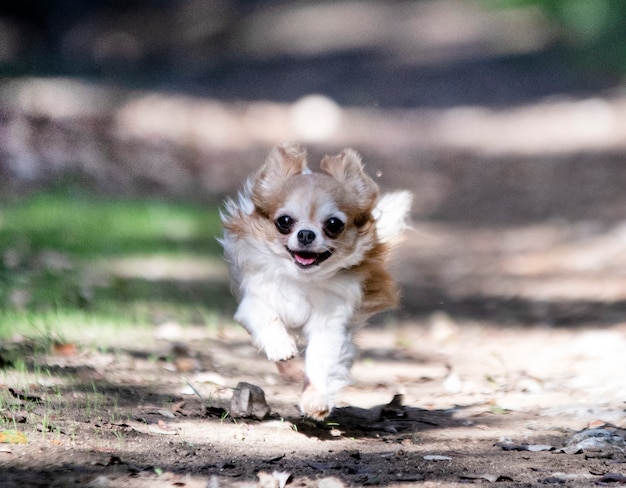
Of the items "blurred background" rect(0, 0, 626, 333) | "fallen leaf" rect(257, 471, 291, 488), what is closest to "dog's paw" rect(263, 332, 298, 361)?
"fallen leaf" rect(257, 471, 291, 488)

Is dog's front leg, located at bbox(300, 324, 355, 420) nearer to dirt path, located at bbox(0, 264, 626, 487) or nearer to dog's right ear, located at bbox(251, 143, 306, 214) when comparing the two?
dirt path, located at bbox(0, 264, 626, 487)

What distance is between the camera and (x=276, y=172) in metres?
4.61

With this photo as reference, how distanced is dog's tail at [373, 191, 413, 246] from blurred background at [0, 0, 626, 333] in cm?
32

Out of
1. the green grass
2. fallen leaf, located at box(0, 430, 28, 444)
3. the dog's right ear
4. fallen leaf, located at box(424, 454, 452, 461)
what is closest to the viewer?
fallen leaf, located at box(0, 430, 28, 444)

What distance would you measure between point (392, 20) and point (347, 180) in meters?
16.9

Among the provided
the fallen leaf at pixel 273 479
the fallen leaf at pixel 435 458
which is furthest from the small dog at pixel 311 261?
Answer: the fallen leaf at pixel 273 479

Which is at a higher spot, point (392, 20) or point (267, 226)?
point (392, 20)

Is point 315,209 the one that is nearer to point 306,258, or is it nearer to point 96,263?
point 306,258

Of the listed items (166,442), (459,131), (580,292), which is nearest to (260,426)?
(166,442)

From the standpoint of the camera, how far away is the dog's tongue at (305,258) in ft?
14.0

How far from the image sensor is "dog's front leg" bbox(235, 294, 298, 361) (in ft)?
14.2

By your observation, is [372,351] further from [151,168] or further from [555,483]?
[151,168]

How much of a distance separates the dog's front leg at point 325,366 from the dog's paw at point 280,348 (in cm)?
9

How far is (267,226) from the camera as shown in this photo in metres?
4.50
